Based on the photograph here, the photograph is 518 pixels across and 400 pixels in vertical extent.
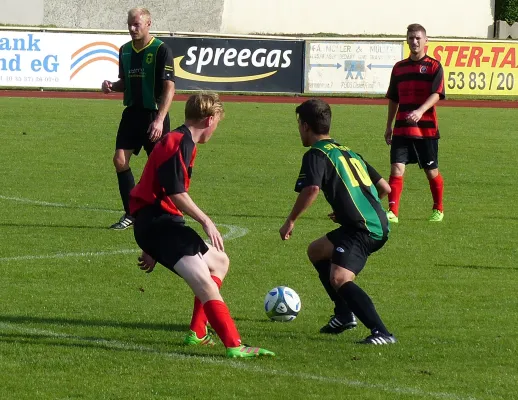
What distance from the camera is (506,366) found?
6.62 metres

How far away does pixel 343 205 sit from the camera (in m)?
7.07

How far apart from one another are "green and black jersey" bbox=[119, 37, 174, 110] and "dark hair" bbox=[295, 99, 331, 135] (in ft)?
15.1

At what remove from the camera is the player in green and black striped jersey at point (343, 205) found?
22.9 feet

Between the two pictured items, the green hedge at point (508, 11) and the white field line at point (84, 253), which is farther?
the green hedge at point (508, 11)

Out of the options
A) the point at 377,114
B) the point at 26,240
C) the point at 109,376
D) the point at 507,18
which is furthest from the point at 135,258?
the point at 507,18

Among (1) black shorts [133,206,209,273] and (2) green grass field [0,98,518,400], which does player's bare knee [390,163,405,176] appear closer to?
(2) green grass field [0,98,518,400]

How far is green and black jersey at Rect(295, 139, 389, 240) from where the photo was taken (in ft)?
22.9

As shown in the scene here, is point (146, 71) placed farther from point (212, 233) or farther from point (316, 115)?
point (212, 233)

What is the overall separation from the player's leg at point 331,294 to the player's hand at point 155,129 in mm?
3913

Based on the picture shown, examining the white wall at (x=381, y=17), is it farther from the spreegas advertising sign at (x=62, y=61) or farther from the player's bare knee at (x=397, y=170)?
the player's bare knee at (x=397, y=170)

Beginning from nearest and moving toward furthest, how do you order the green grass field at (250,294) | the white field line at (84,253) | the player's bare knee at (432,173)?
the green grass field at (250,294)
the white field line at (84,253)
the player's bare knee at (432,173)

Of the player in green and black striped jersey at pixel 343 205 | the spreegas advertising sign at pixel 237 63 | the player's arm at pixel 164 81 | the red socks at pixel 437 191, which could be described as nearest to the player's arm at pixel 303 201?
the player in green and black striped jersey at pixel 343 205

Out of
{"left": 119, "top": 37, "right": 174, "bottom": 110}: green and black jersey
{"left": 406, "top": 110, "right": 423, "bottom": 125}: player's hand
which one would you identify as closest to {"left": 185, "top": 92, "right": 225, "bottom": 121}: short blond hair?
{"left": 119, "top": 37, "right": 174, "bottom": 110}: green and black jersey

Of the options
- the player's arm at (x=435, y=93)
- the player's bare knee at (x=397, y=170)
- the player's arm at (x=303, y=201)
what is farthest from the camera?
the player's bare knee at (x=397, y=170)
